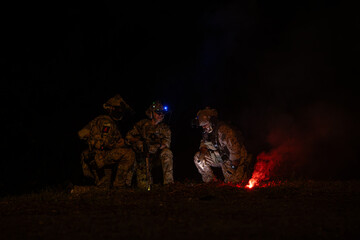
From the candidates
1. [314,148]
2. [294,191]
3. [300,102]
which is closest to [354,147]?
[314,148]

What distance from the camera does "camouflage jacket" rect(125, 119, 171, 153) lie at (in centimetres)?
1303

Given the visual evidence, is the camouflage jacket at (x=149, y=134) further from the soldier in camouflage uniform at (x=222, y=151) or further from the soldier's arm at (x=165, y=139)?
the soldier in camouflage uniform at (x=222, y=151)

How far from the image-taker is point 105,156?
1186 centimetres

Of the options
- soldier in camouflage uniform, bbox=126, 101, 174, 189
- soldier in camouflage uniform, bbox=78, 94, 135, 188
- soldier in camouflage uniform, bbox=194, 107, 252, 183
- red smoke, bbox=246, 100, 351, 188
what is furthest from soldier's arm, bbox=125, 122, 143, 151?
red smoke, bbox=246, 100, 351, 188

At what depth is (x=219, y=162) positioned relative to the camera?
524 inches

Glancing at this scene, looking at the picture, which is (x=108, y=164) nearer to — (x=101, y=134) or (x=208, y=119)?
(x=101, y=134)

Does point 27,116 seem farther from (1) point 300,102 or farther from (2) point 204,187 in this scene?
(1) point 300,102

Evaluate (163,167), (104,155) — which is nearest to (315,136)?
(163,167)

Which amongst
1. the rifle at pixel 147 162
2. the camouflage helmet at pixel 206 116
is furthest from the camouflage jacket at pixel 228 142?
the rifle at pixel 147 162

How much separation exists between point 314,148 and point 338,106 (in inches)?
87.3

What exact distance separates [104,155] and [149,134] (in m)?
1.87

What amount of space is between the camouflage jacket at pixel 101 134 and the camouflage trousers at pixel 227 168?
115 inches

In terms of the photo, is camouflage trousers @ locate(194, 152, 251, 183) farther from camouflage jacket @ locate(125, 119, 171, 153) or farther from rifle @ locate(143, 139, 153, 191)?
rifle @ locate(143, 139, 153, 191)

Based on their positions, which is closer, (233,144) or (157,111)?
(233,144)
